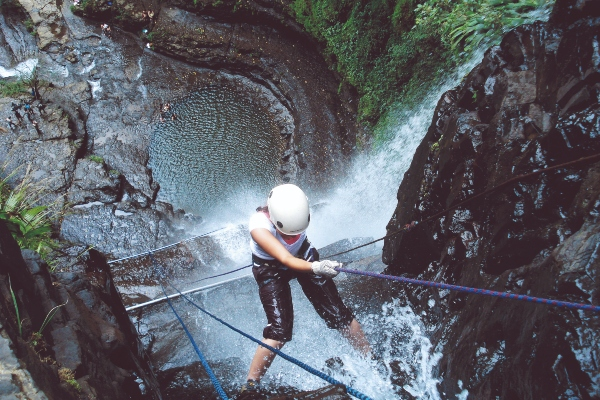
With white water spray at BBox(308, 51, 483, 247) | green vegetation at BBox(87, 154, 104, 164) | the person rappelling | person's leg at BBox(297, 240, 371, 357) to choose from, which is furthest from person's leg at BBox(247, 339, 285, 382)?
green vegetation at BBox(87, 154, 104, 164)

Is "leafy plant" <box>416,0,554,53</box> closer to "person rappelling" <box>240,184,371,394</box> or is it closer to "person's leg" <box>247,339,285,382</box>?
"person rappelling" <box>240,184,371,394</box>

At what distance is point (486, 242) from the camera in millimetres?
3209

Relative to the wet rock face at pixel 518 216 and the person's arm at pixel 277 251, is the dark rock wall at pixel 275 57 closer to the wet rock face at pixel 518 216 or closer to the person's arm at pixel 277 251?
the wet rock face at pixel 518 216

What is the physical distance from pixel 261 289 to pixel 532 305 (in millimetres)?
2168

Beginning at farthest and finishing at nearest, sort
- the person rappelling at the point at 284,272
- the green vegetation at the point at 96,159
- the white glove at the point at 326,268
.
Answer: the green vegetation at the point at 96,159
the person rappelling at the point at 284,272
the white glove at the point at 326,268

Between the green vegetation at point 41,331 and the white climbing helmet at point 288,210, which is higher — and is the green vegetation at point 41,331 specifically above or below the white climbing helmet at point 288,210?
below

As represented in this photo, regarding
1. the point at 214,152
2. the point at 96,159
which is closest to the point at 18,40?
the point at 96,159

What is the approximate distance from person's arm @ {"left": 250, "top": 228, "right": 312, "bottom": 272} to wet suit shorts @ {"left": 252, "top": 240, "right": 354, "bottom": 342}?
1.24ft

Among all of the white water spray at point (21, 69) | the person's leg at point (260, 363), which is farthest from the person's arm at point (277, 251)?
the white water spray at point (21, 69)

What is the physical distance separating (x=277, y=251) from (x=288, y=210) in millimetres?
352

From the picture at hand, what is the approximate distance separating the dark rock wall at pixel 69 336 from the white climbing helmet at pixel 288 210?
63.2 inches

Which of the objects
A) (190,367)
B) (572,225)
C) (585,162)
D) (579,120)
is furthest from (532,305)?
(190,367)

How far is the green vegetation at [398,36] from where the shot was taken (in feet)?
19.7

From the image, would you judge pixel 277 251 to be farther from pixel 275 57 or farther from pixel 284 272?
pixel 275 57
